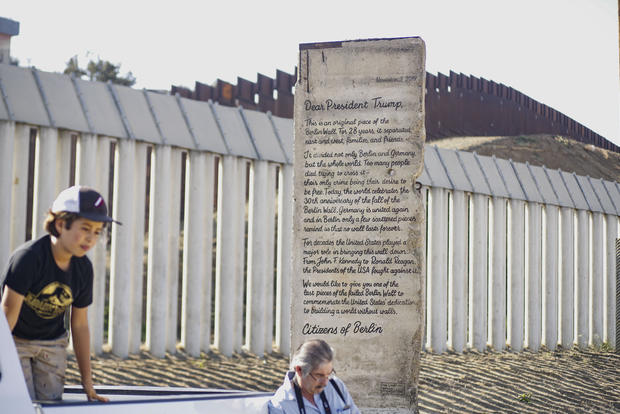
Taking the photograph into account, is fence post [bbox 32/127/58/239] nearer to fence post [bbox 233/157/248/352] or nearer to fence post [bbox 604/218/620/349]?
fence post [bbox 233/157/248/352]

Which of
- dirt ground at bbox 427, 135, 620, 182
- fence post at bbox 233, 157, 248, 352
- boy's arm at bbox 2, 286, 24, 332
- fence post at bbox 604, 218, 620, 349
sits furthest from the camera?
dirt ground at bbox 427, 135, 620, 182

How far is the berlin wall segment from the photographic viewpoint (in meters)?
6.23

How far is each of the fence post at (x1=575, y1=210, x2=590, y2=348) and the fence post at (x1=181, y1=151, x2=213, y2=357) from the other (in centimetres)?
624

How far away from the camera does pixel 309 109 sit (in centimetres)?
654

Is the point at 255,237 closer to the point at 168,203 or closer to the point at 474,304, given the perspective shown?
the point at 168,203

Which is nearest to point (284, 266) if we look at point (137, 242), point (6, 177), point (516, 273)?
point (137, 242)

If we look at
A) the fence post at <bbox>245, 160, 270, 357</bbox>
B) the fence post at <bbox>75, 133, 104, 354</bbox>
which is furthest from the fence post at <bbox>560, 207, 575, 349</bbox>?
the fence post at <bbox>75, 133, 104, 354</bbox>

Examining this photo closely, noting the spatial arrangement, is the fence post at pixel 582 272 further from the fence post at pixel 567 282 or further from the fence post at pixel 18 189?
the fence post at pixel 18 189

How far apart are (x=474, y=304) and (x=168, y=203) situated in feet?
15.3

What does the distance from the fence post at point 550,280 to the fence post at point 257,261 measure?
478cm

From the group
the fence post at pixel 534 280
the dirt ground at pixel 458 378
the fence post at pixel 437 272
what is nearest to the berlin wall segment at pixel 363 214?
the dirt ground at pixel 458 378

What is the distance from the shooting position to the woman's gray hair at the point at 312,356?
4.03 m

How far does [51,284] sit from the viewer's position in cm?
322

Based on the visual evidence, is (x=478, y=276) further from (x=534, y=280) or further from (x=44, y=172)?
(x=44, y=172)
